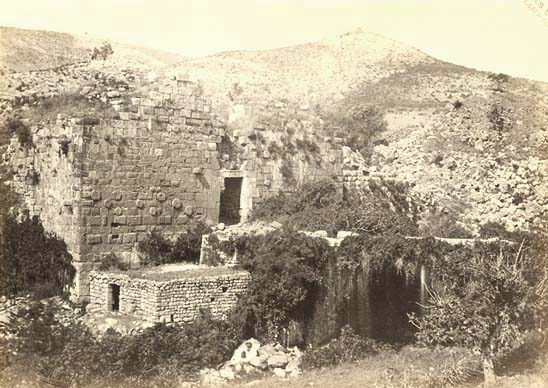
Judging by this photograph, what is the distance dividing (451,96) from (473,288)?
30.9 meters

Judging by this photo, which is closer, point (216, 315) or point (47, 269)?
point (216, 315)

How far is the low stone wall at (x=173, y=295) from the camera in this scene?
13.4 metres

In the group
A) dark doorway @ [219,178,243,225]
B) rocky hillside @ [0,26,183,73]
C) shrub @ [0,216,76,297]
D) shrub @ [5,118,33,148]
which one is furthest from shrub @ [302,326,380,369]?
rocky hillside @ [0,26,183,73]

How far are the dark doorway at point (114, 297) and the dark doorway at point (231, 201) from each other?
4.31m

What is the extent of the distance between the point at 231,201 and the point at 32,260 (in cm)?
544

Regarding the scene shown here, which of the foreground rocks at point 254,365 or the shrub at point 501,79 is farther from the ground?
the shrub at point 501,79

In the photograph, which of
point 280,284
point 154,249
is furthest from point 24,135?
point 280,284

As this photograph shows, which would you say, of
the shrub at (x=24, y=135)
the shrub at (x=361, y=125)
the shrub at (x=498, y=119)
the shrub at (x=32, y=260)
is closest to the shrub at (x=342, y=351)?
the shrub at (x=32, y=260)

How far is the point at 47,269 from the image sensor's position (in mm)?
15531

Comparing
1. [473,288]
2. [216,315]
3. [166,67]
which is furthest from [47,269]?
[166,67]

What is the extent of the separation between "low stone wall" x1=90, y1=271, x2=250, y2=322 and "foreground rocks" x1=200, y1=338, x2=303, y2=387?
1.05 meters

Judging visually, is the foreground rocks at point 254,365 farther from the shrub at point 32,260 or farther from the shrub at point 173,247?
the shrub at point 32,260

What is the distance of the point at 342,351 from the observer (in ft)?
45.2

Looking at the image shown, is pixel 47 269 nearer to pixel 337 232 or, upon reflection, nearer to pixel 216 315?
pixel 216 315
